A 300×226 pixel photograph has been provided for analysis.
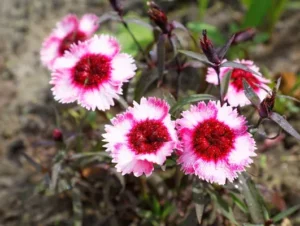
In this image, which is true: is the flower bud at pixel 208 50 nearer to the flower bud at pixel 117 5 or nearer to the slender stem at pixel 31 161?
the flower bud at pixel 117 5

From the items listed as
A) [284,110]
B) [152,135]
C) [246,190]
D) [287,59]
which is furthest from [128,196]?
[287,59]

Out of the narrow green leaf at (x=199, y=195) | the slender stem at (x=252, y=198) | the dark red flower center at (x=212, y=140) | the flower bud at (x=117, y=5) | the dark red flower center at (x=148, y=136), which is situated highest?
the flower bud at (x=117, y=5)

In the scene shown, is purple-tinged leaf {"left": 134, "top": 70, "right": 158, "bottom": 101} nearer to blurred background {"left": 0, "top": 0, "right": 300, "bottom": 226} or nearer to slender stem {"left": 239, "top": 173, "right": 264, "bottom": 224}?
blurred background {"left": 0, "top": 0, "right": 300, "bottom": 226}

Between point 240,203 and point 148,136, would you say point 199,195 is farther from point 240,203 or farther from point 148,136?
point 148,136

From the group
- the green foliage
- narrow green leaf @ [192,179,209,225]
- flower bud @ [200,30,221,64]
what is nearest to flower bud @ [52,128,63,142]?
narrow green leaf @ [192,179,209,225]

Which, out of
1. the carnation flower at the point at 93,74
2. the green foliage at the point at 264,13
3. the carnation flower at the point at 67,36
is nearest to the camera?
the carnation flower at the point at 93,74

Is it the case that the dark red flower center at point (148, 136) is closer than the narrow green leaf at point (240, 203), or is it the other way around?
the dark red flower center at point (148, 136)

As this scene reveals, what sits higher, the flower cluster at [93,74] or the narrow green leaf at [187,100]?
the flower cluster at [93,74]

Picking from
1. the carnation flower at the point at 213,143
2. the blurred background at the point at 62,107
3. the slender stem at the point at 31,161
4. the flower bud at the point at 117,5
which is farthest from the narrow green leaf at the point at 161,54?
the slender stem at the point at 31,161
